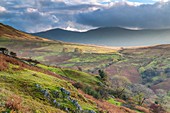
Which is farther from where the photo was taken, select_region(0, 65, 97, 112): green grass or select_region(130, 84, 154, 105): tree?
select_region(130, 84, 154, 105): tree

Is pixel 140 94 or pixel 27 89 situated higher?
pixel 27 89

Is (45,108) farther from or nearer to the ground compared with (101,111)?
farther from the ground

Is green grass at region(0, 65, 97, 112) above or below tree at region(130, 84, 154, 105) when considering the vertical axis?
above

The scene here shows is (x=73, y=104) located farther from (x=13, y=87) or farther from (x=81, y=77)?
(x=81, y=77)

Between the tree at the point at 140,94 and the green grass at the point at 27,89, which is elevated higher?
the green grass at the point at 27,89

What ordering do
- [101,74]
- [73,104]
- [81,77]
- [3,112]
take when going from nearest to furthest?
[3,112], [73,104], [81,77], [101,74]

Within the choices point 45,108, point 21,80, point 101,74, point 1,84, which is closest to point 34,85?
point 21,80

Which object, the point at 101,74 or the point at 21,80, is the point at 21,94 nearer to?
the point at 21,80

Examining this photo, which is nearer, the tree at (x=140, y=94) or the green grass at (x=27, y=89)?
the green grass at (x=27, y=89)

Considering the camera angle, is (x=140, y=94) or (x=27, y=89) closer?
(x=27, y=89)

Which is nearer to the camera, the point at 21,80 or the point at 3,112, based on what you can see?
the point at 3,112

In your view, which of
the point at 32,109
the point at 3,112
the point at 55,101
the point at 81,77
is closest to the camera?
the point at 3,112

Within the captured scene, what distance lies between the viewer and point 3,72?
95.8 feet

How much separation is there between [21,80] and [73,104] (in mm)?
6055
